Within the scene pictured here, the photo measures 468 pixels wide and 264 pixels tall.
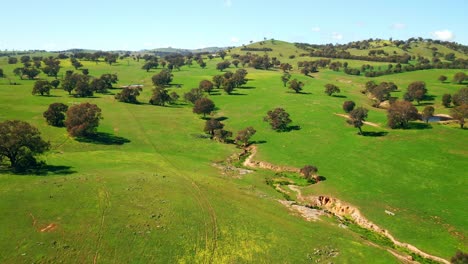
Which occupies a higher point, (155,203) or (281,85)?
(281,85)

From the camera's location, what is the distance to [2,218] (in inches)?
1987

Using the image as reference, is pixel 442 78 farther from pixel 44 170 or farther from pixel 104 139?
pixel 44 170

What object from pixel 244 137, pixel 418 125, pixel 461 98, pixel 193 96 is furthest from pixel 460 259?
pixel 193 96

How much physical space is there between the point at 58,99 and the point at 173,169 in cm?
9650

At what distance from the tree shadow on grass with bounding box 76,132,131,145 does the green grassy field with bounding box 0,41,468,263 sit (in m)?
0.96

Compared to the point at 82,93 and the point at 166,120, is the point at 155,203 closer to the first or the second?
the point at 166,120

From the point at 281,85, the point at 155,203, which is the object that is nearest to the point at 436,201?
the point at 155,203

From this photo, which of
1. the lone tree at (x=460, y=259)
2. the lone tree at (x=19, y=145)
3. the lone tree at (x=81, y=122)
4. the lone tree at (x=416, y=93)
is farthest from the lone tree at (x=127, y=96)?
the lone tree at (x=460, y=259)

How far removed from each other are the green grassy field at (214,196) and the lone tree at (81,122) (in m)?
3.93

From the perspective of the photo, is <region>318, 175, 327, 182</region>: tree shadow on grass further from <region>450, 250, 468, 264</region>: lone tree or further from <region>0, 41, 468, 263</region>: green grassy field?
<region>450, 250, 468, 264</region>: lone tree

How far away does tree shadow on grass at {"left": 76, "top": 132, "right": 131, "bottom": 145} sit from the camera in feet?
330

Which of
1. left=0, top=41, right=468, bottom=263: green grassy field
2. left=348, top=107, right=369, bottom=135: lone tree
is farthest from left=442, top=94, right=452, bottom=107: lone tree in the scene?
left=348, top=107, right=369, bottom=135: lone tree

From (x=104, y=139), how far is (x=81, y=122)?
818cm

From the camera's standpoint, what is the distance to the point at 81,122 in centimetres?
10194
